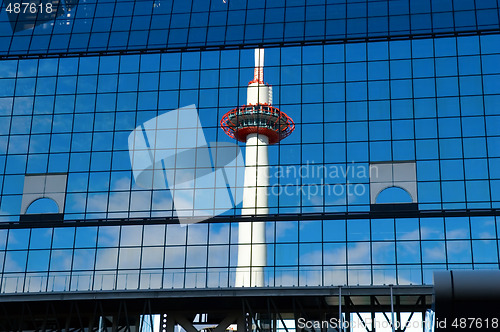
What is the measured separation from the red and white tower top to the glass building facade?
2.68 feet

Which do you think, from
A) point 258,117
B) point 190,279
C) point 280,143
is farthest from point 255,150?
point 190,279

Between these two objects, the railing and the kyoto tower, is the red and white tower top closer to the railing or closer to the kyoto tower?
the kyoto tower

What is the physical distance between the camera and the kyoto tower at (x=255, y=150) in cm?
6159

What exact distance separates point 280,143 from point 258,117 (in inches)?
258

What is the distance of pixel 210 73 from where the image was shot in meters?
67.3

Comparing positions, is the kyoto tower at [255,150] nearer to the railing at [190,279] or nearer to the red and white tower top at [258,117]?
the red and white tower top at [258,117]

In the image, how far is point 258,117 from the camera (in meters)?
71.0

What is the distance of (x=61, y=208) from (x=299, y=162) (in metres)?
18.9

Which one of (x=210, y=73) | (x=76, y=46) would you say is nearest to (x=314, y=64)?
(x=210, y=73)

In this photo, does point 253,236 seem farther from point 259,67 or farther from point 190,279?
point 259,67

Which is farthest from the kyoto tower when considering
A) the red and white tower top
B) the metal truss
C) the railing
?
the metal truss

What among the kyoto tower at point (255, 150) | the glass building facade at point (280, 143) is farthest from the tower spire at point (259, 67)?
the glass building facade at point (280, 143)

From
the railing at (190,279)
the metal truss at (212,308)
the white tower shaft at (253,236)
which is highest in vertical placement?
the white tower shaft at (253,236)

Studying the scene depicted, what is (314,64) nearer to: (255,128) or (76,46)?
(255,128)
